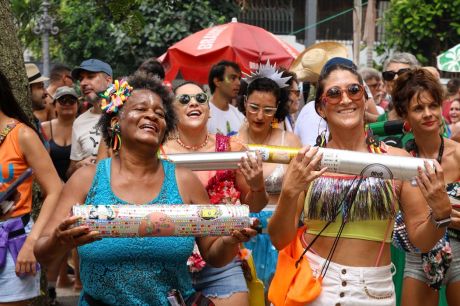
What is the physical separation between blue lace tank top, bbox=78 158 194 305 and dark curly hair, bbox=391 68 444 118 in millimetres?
2360

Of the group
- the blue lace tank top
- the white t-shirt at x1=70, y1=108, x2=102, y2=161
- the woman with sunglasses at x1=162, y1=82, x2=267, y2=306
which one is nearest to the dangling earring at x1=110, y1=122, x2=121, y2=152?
the blue lace tank top

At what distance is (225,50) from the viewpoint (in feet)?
40.1

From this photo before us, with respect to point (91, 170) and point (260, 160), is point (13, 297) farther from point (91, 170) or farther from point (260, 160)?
point (260, 160)

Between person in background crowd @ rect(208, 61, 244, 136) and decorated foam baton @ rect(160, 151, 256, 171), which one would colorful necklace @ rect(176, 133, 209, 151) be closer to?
decorated foam baton @ rect(160, 151, 256, 171)

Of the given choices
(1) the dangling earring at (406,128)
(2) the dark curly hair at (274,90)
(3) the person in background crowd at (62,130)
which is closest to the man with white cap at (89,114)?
(3) the person in background crowd at (62,130)

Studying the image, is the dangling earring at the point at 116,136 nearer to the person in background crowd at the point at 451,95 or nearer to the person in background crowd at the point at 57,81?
the person in background crowd at the point at 57,81

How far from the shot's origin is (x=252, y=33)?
12.7 meters

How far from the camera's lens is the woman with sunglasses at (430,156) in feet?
18.7

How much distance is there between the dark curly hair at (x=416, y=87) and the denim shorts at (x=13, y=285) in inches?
105

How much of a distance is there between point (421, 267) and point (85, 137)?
3784 millimetres

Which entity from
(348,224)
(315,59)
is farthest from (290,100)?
(348,224)

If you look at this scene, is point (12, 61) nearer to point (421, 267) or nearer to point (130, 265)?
point (130, 265)

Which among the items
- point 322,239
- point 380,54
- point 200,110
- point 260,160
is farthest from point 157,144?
point 380,54

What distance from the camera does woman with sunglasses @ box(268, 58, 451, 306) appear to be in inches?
172
